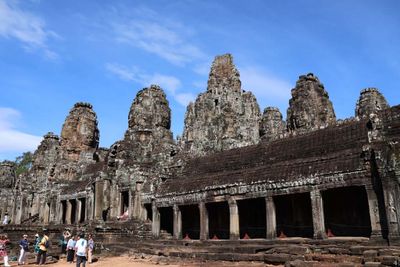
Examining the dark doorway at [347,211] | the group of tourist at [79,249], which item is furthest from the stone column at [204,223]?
the dark doorway at [347,211]

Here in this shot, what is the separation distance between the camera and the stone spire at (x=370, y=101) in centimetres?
3303

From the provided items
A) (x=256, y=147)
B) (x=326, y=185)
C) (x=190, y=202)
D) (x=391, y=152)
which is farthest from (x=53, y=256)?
(x=391, y=152)

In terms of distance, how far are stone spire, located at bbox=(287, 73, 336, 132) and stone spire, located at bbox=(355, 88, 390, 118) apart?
2599 mm

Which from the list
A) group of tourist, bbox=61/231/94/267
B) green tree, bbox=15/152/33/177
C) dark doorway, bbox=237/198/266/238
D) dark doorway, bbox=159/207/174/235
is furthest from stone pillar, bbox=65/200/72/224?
green tree, bbox=15/152/33/177

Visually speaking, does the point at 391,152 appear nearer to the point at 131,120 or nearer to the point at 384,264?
the point at 384,264

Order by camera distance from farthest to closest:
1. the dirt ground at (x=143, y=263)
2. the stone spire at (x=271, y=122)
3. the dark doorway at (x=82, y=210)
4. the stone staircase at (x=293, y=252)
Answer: the stone spire at (x=271, y=122) → the dark doorway at (x=82, y=210) → the dirt ground at (x=143, y=263) → the stone staircase at (x=293, y=252)

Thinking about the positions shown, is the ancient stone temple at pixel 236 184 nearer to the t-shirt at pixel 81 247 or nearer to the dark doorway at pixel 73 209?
the dark doorway at pixel 73 209

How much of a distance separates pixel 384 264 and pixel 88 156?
1327 inches

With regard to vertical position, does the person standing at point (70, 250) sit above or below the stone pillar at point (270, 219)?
below

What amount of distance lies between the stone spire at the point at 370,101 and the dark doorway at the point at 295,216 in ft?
54.9

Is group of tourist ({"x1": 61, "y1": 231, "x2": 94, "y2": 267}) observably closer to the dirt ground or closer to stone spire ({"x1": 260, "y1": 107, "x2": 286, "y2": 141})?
the dirt ground

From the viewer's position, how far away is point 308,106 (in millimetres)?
33906

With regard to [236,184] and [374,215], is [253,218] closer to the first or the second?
[236,184]

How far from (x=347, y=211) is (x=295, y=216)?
270 centimetres
